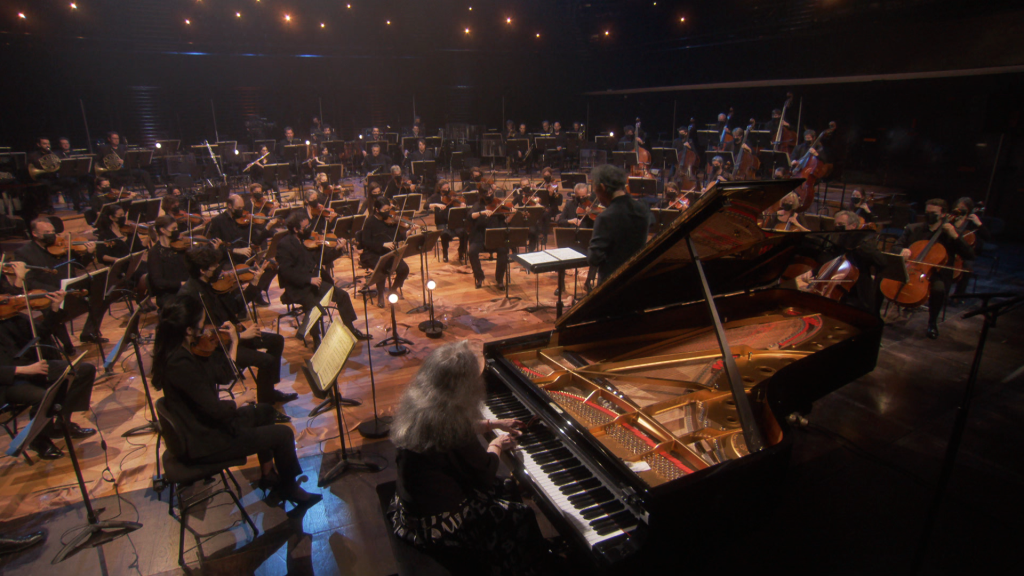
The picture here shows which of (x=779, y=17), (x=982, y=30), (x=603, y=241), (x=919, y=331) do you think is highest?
(x=779, y=17)

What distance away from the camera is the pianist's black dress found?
2184 mm

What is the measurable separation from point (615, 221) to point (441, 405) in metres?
2.52

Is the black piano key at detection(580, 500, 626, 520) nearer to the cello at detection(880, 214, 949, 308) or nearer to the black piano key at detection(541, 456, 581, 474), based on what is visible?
the black piano key at detection(541, 456, 581, 474)

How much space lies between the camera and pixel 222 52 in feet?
55.4

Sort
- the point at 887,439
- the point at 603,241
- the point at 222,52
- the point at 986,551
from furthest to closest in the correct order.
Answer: the point at 222,52, the point at 603,241, the point at 887,439, the point at 986,551

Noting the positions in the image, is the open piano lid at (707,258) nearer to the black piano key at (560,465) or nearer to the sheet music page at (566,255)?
the black piano key at (560,465)

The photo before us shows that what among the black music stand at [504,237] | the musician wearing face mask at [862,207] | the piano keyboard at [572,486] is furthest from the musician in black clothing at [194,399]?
the musician wearing face mask at [862,207]

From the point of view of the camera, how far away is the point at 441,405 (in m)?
2.14

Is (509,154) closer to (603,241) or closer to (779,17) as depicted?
(779,17)

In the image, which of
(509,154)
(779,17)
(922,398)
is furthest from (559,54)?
(922,398)

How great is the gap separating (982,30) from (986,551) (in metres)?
11.7

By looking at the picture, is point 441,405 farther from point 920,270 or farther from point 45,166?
point 45,166

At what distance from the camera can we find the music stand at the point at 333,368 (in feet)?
10.4

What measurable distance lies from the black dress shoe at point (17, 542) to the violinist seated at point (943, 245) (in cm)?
755
